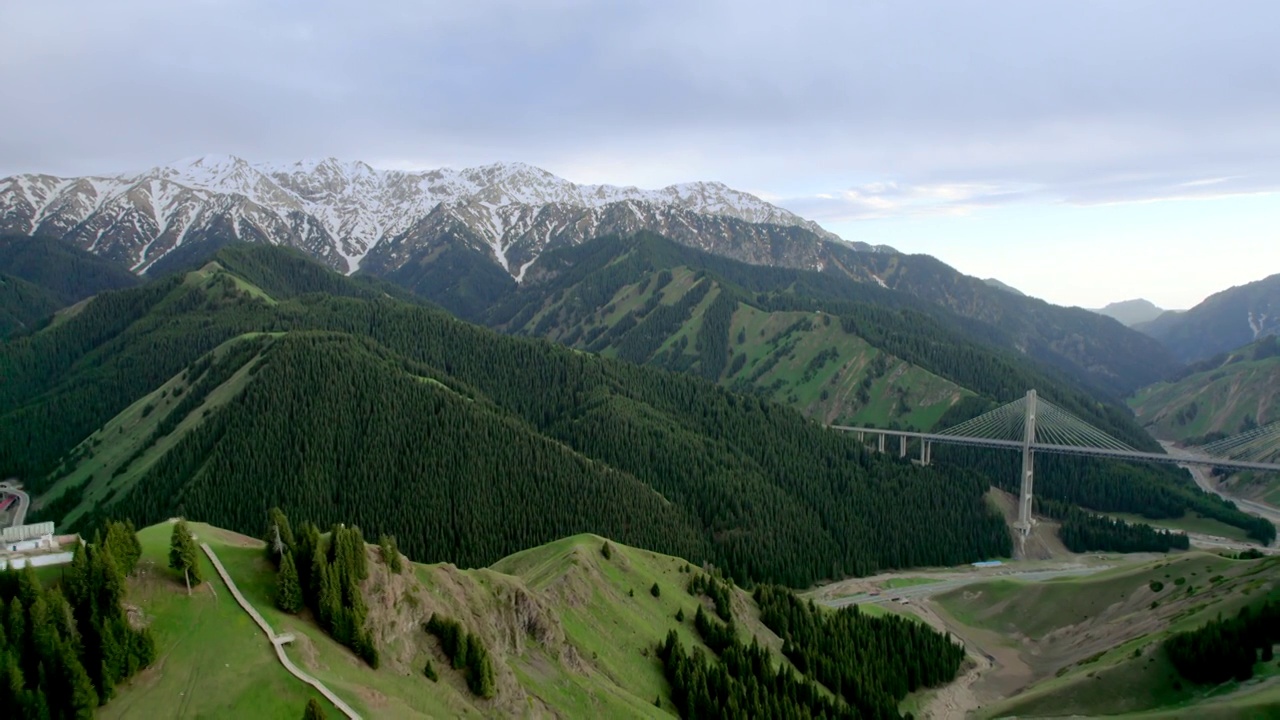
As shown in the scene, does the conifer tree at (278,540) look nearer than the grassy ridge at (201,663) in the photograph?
No

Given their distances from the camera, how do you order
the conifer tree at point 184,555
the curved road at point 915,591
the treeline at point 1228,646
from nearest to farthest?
the conifer tree at point 184,555, the treeline at point 1228,646, the curved road at point 915,591

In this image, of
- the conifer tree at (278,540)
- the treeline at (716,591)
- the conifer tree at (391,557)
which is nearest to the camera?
the conifer tree at (278,540)

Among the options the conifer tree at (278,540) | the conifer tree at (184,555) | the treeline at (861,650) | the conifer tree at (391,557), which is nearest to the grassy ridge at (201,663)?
the conifer tree at (184,555)

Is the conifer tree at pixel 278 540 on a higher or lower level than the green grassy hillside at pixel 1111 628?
higher

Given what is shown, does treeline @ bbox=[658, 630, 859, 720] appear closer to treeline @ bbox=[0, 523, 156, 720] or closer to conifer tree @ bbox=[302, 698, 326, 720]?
conifer tree @ bbox=[302, 698, 326, 720]

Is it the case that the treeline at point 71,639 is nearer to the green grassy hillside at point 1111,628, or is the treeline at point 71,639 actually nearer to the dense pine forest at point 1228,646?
the green grassy hillside at point 1111,628

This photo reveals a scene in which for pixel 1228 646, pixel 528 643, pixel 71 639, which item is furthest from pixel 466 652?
pixel 1228 646
